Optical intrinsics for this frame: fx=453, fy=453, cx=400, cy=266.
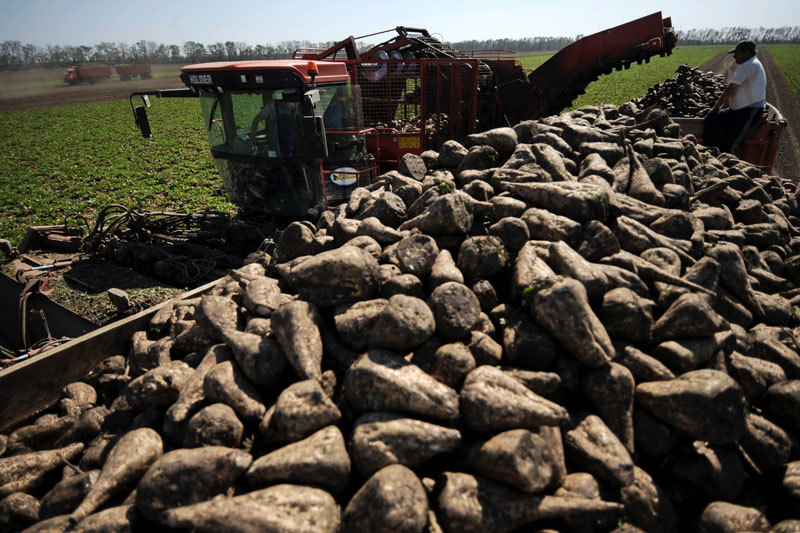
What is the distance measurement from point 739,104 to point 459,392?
24.2 feet

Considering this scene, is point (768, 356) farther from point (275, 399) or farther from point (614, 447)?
point (275, 399)

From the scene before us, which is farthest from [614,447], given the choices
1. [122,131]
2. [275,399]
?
[122,131]

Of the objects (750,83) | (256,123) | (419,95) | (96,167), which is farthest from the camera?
(96,167)

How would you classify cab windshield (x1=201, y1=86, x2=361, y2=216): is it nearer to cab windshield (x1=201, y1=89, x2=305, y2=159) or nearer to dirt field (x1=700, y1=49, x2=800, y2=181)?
cab windshield (x1=201, y1=89, x2=305, y2=159)

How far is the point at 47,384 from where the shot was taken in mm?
4059

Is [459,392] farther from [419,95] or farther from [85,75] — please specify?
[85,75]

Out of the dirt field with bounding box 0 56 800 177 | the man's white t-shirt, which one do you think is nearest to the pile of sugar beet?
the man's white t-shirt

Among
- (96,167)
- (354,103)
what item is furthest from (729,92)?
(96,167)

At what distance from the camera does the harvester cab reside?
583cm

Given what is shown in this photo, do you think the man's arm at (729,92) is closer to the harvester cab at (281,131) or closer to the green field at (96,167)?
the harvester cab at (281,131)

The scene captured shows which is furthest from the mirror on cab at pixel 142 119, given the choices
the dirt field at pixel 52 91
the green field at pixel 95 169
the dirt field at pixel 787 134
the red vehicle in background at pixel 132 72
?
the red vehicle in background at pixel 132 72

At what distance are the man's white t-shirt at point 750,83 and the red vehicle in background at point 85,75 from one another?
2859 inches

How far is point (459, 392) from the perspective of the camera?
2.75 metres

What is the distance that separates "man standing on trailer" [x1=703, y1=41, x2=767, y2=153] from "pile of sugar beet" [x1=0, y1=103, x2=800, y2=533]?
400 centimetres
